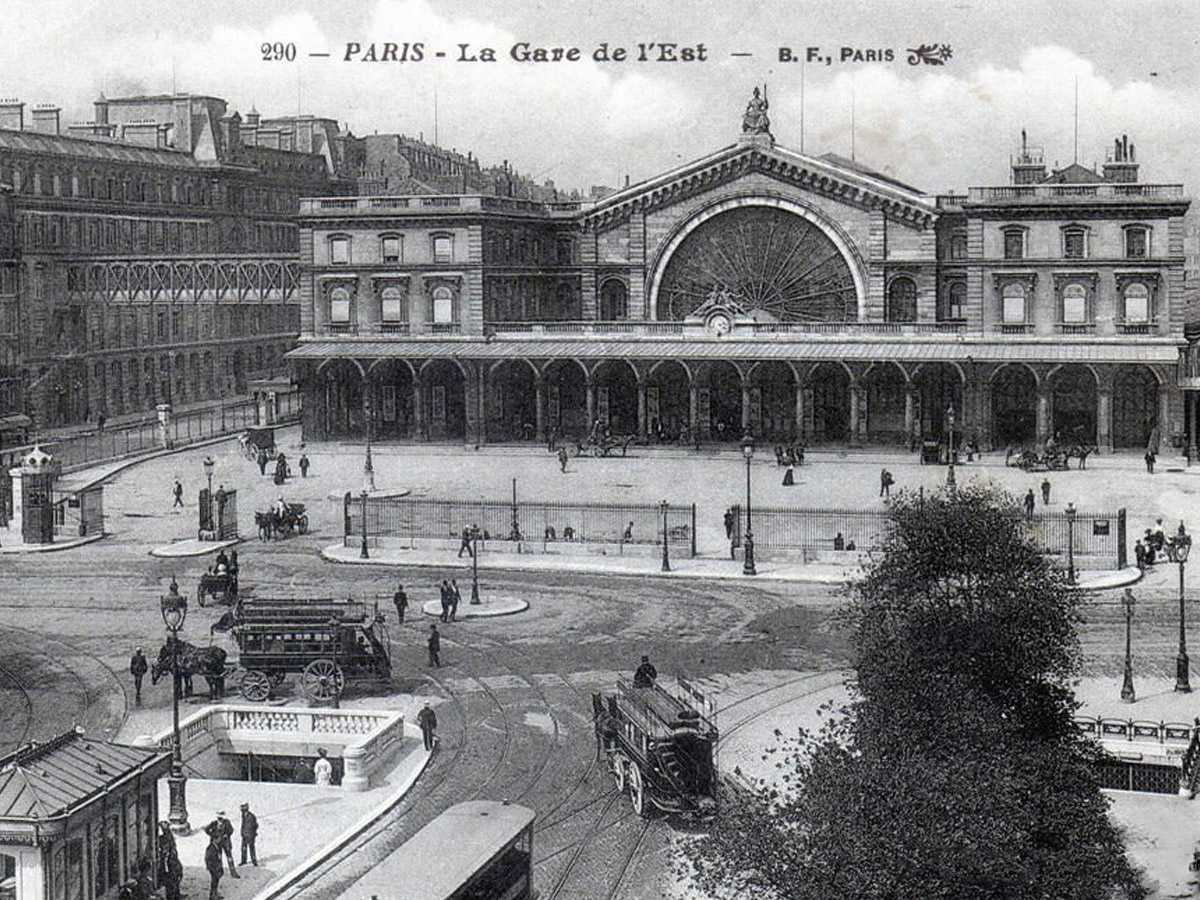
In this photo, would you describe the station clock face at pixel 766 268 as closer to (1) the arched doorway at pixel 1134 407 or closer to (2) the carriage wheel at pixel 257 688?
(1) the arched doorway at pixel 1134 407

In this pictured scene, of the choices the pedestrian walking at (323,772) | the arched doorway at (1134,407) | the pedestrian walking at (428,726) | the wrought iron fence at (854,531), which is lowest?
the pedestrian walking at (323,772)

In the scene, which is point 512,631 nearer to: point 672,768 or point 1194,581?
point 672,768

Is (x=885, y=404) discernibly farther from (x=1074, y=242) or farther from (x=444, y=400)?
(x=444, y=400)

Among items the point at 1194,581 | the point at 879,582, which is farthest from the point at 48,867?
the point at 1194,581

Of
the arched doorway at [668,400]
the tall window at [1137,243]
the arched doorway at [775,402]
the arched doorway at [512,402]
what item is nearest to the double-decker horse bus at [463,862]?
the tall window at [1137,243]

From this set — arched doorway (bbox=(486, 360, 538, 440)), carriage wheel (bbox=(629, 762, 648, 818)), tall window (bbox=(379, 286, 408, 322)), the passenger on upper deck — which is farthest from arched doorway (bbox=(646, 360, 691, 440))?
carriage wheel (bbox=(629, 762, 648, 818))

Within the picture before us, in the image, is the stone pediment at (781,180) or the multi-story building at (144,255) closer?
the stone pediment at (781,180)
